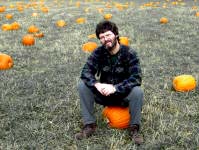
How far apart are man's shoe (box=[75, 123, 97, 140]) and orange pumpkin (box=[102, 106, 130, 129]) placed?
30 centimetres

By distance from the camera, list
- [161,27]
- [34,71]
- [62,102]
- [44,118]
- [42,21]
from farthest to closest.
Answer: [42,21]
[161,27]
[34,71]
[62,102]
[44,118]

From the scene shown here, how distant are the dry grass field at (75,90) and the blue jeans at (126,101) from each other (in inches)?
11.5

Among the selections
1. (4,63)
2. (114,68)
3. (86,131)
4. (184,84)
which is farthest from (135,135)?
(4,63)

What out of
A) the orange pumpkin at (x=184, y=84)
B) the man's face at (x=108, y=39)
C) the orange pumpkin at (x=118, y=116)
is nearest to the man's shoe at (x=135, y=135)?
the orange pumpkin at (x=118, y=116)

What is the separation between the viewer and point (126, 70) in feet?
20.0

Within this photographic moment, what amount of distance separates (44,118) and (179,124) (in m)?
2.16

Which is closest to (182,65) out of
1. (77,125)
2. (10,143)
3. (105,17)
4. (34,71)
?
(34,71)

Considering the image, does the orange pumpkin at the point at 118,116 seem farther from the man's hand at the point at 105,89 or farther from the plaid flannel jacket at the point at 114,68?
the man's hand at the point at 105,89

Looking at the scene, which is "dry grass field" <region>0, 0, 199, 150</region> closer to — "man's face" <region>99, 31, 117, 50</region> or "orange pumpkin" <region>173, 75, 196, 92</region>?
"orange pumpkin" <region>173, 75, 196, 92</region>

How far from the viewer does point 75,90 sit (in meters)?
7.87

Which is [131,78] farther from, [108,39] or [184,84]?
[184,84]

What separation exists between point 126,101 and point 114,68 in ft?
1.73

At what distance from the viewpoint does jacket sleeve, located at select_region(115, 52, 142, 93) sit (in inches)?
227

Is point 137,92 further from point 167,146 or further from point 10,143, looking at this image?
point 10,143
